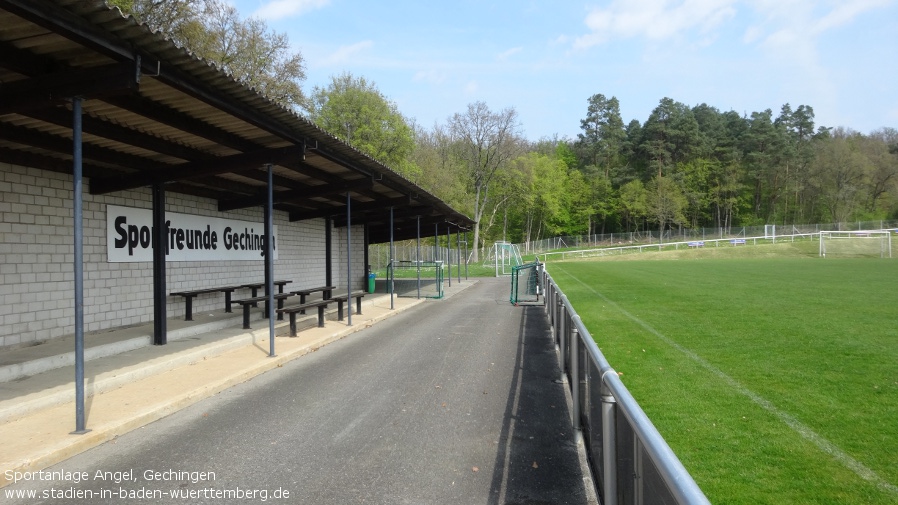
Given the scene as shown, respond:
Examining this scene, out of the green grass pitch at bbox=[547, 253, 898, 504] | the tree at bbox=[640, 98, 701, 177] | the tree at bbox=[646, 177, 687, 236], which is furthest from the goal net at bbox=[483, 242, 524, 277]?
the tree at bbox=[640, 98, 701, 177]

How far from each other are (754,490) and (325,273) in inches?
657

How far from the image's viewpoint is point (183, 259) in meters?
11.6

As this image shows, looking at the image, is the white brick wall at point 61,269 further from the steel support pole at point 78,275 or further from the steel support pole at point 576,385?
the steel support pole at point 576,385

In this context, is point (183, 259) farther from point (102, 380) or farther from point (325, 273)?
point (325, 273)

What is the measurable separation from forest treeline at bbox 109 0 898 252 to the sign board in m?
31.9

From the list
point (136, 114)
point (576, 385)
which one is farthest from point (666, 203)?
point (136, 114)

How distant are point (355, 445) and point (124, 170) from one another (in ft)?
22.9

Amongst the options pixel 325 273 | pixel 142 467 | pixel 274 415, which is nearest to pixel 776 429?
pixel 274 415

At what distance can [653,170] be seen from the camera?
255 ft

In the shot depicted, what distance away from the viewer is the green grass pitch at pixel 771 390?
4121 mm

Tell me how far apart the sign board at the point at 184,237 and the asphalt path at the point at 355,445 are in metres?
4.16

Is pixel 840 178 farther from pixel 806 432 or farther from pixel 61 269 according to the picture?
pixel 61 269

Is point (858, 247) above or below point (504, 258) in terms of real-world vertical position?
above

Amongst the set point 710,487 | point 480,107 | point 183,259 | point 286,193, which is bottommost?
point 710,487
